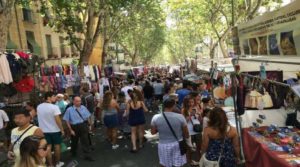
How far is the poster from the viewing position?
13.8 ft

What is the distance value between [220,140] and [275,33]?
169cm

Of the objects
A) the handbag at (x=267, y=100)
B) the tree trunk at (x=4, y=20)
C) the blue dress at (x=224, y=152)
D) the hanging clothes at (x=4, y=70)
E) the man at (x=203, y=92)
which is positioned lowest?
the blue dress at (x=224, y=152)

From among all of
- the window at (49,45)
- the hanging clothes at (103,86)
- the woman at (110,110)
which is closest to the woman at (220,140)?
the woman at (110,110)

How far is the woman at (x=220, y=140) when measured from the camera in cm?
468

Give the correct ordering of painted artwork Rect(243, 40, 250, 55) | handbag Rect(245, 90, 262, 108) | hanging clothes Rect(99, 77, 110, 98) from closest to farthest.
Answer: painted artwork Rect(243, 40, 250, 55) < handbag Rect(245, 90, 262, 108) < hanging clothes Rect(99, 77, 110, 98)

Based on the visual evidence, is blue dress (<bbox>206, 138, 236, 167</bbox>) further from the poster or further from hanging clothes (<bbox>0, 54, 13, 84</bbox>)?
hanging clothes (<bbox>0, 54, 13, 84</bbox>)

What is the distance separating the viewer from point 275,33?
4.87 m

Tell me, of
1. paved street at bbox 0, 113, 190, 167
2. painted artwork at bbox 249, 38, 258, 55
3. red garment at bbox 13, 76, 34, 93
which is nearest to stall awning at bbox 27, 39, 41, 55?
red garment at bbox 13, 76, 34, 93

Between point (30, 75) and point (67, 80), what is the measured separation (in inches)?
181

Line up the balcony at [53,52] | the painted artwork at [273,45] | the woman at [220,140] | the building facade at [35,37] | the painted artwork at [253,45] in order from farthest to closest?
the balcony at [53,52], the building facade at [35,37], the painted artwork at [253,45], the painted artwork at [273,45], the woman at [220,140]

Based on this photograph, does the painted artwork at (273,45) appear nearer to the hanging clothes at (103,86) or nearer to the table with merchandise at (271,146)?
the table with merchandise at (271,146)

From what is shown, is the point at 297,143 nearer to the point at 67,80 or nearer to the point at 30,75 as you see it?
the point at 30,75

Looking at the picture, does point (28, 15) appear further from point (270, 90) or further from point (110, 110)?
point (270, 90)

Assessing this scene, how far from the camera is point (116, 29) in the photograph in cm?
2298
